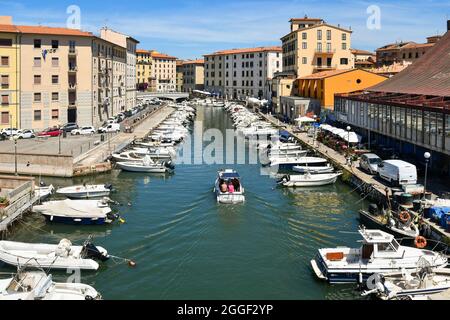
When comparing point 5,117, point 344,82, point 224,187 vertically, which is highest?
point 344,82

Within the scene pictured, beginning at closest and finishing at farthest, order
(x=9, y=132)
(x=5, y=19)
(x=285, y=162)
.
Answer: (x=285, y=162) < (x=9, y=132) < (x=5, y=19)

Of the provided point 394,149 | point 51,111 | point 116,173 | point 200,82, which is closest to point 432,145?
point 394,149

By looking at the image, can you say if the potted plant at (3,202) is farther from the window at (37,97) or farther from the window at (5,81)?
the window at (37,97)

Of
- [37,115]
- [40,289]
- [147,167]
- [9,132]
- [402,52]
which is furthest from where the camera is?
[402,52]

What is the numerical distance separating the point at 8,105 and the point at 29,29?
10.6 metres

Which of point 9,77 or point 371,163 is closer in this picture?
point 371,163

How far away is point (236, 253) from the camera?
79.7 feet

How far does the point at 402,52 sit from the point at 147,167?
96353 millimetres

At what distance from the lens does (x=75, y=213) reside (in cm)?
2936

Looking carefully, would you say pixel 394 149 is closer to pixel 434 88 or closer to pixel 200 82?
pixel 434 88

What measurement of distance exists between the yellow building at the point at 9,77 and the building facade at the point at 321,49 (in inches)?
1983

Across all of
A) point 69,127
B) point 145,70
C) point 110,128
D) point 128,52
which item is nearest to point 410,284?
point 110,128

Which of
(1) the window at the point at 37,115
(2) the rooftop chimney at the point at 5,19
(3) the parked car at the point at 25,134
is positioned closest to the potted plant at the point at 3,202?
(3) the parked car at the point at 25,134

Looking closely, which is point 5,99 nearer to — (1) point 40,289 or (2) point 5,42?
(2) point 5,42
